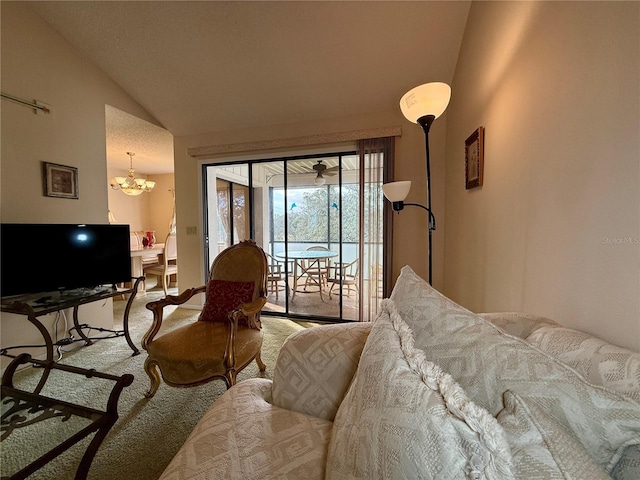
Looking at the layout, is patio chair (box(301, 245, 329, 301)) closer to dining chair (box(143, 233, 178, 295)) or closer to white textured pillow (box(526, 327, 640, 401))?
dining chair (box(143, 233, 178, 295))

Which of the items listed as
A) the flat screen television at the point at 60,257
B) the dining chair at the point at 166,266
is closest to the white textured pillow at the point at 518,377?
the flat screen television at the point at 60,257

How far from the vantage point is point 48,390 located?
1.92 metres

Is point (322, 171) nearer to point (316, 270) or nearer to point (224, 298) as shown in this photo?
point (316, 270)

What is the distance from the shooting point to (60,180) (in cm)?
251

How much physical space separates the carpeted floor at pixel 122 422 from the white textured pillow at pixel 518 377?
148cm

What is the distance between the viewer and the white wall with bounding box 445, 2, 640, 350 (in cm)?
71

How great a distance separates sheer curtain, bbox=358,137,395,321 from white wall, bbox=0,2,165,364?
2.89 metres

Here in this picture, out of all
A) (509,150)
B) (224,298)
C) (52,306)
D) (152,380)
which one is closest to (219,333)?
(224,298)

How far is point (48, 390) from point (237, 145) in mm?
2924

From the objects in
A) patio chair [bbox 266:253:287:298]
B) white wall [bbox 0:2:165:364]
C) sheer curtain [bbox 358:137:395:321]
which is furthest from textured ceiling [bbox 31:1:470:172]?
patio chair [bbox 266:253:287:298]

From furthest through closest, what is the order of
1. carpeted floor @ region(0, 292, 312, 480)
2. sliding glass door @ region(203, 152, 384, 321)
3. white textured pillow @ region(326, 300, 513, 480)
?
1. sliding glass door @ region(203, 152, 384, 321)
2. carpeted floor @ region(0, 292, 312, 480)
3. white textured pillow @ region(326, 300, 513, 480)

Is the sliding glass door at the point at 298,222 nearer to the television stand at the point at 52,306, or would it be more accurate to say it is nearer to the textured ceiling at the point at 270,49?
the textured ceiling at the point at 270,49

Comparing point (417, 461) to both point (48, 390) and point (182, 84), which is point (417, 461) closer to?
point (48, 390)

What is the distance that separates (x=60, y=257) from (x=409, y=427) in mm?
2998
